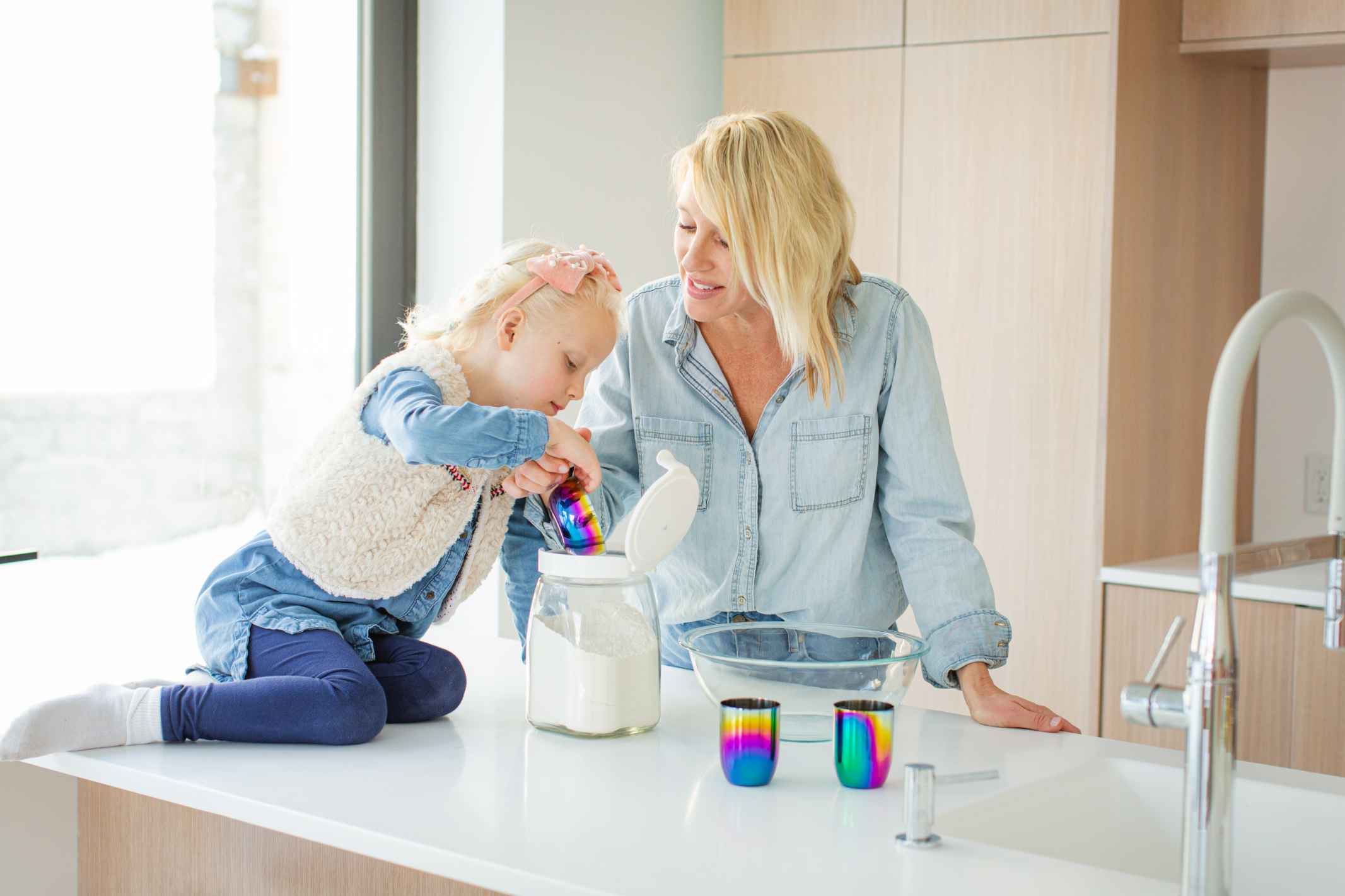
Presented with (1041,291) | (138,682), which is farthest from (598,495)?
(1041,291)

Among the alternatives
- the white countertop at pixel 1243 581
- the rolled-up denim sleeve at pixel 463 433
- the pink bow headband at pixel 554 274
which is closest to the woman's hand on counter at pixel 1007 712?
the rolled-up denim sleeve at pixel 463 433

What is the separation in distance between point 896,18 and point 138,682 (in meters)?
2.11

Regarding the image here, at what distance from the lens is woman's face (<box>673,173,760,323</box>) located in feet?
5.31

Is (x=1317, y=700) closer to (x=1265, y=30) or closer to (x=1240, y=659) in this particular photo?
(x=1240, y=659)

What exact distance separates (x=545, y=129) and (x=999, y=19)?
0.95 m

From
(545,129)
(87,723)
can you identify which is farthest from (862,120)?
(87,723)

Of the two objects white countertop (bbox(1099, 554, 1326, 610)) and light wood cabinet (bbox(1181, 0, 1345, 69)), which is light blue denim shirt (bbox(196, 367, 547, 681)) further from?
light wood cabinet (bbox(1181, 0, 1345, 69))

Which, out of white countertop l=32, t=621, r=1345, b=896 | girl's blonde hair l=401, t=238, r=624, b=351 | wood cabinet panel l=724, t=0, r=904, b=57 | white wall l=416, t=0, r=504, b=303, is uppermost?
wood cabinet panel l=724, t=0, r=904, b=57

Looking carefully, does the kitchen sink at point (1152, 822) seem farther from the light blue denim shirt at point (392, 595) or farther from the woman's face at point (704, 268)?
the woman's face at point (704, 268)

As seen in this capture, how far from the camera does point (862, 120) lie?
288cm

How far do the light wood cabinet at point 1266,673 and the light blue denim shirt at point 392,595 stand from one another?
1.44 m

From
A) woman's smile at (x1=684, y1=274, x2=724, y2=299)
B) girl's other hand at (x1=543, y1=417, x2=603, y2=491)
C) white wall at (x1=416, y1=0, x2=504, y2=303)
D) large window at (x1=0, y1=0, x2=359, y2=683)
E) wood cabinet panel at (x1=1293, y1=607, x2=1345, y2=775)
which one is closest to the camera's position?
girl's other hand at (x1=543, y1=417, x2=603, y2=491)

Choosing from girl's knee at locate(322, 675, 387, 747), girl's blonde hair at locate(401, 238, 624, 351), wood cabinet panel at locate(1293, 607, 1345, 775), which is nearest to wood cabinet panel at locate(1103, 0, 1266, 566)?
wood cabinet panel at locate(1293, 607, 1345, 775)

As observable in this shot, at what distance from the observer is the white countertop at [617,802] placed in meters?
0.97
